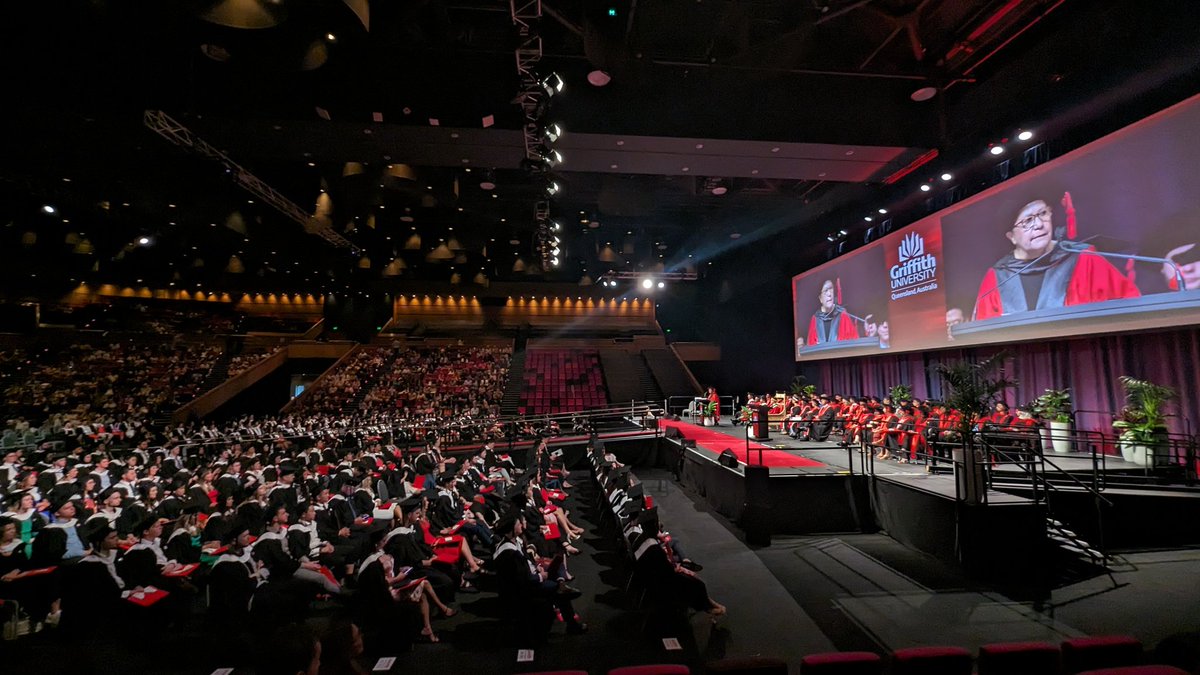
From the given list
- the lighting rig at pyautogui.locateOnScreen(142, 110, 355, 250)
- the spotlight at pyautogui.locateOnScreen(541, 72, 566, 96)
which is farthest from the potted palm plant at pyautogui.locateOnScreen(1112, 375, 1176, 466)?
the lighting rig at pyautogui.locateOnScreen(142, 110, 355, 250)

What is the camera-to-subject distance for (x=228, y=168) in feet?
37.8

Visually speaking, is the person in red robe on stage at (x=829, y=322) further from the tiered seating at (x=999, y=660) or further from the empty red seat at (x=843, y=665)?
the empty red seat at (x=843, y=665)

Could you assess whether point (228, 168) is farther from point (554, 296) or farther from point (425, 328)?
point (554, 296)

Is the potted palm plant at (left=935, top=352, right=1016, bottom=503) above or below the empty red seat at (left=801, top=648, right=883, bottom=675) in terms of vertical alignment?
above

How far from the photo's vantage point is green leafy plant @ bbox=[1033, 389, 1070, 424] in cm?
1039

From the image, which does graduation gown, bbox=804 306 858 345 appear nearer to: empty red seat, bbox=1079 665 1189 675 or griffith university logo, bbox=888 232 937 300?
griffith university logo, bbox=888 232 937 300

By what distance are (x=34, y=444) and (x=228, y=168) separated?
10.3 metres

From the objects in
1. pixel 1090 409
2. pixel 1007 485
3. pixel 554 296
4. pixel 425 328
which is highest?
pixel 554 296

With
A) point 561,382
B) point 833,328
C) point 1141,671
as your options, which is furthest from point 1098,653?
point 561,382

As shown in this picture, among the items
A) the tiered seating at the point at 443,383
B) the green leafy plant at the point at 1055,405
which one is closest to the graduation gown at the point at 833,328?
the green leafy plant at the point at 1055,405

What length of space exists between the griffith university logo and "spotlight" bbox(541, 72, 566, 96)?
33.9 ft

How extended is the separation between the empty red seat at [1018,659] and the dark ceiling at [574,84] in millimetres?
7253

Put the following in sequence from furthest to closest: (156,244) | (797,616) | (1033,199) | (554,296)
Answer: (554,296)
(156,244)
(1033,199)
(797,616)

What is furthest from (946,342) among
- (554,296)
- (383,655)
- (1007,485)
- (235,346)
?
(235,346)
